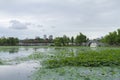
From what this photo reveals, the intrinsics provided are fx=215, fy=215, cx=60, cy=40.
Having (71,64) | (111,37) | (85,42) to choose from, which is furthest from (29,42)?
(71,64)

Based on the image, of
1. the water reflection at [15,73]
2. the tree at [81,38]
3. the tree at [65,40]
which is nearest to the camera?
the water reflection at [15,73]

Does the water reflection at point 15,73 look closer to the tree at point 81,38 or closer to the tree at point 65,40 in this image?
the tree at point 81,38

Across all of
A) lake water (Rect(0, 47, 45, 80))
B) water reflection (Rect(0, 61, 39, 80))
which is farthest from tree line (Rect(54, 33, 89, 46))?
water reflection (Rect(0, 61, 39, 80))

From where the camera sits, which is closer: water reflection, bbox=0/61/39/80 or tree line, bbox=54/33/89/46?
water reflection, bbox=0/61/39/80

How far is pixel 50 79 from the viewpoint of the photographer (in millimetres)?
9898

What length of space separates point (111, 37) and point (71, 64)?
54995 millimetres

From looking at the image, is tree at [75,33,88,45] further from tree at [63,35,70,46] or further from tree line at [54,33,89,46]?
tree at [63,35,70,46]

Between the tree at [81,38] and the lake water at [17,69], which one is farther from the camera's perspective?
the tree at [81,38]

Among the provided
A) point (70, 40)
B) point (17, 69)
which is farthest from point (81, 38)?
point (17, 69)

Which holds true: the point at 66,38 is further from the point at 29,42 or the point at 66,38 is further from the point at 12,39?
the point at 29,42

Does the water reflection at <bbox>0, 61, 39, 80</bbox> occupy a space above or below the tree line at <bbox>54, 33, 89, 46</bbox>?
below

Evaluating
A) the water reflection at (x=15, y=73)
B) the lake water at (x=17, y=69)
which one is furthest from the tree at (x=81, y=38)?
the water reflection at (x=15, y=73)

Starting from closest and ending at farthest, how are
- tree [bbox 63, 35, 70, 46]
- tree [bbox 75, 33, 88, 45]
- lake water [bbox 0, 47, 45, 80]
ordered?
lake water [bbox 0, 47, 45, 80], tree [bbox 75, 33, 88, 45], tree [bbox 63, 35, 70, 46]

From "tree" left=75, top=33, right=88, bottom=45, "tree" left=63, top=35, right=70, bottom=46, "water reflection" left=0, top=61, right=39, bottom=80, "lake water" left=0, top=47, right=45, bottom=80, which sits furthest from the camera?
"tree" left=63, top=35, right=70, bottom=46
